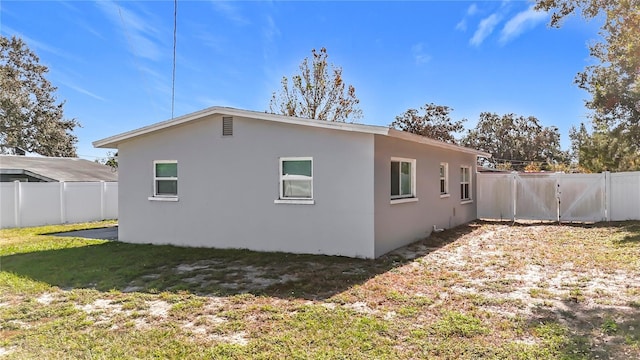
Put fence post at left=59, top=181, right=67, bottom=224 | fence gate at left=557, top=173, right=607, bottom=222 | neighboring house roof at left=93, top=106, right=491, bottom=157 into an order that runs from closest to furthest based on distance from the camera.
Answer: neighboring house roof at left=93, top=106, right=491, bottom=157 → fence gate at left=557, top=173, right=607, bottom=222 → fence post at left=59, top=181, right=67, bottom=224

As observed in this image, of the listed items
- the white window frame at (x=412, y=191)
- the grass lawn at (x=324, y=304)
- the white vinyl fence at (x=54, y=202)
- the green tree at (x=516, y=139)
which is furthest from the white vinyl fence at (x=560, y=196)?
the green tree at (x=516, y=139)

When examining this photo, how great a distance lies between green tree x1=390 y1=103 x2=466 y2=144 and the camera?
3562 cm

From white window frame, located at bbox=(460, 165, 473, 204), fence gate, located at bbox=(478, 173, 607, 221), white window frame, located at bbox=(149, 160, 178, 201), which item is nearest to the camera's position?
white window frame, located at bbox=(149, 160, 178, 201)

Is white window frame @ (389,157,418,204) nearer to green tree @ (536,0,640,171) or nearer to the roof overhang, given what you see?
green tree @ (536,0,640,171)

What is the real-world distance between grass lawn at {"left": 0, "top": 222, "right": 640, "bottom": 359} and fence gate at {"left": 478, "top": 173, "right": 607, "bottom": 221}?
20.1ft

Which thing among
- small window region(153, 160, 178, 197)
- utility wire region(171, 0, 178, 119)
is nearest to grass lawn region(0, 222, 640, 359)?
small window region(153, 160, 178, 197)

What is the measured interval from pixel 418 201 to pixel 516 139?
150ft

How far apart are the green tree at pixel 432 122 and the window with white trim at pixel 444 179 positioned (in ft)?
76.1

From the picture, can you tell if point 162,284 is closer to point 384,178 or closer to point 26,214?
point 384,178

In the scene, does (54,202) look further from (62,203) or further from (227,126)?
(227,126)

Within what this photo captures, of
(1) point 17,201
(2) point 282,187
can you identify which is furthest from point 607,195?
(1) point 17,201

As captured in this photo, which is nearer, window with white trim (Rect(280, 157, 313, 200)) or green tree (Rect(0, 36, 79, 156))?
window with white trim (Rect(280, 157, 313, 200))

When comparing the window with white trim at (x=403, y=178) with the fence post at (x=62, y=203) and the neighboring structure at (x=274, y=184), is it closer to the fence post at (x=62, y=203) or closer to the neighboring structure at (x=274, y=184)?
the neighboring structure at (x=274, y=184)

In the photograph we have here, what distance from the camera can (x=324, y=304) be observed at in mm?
5422
